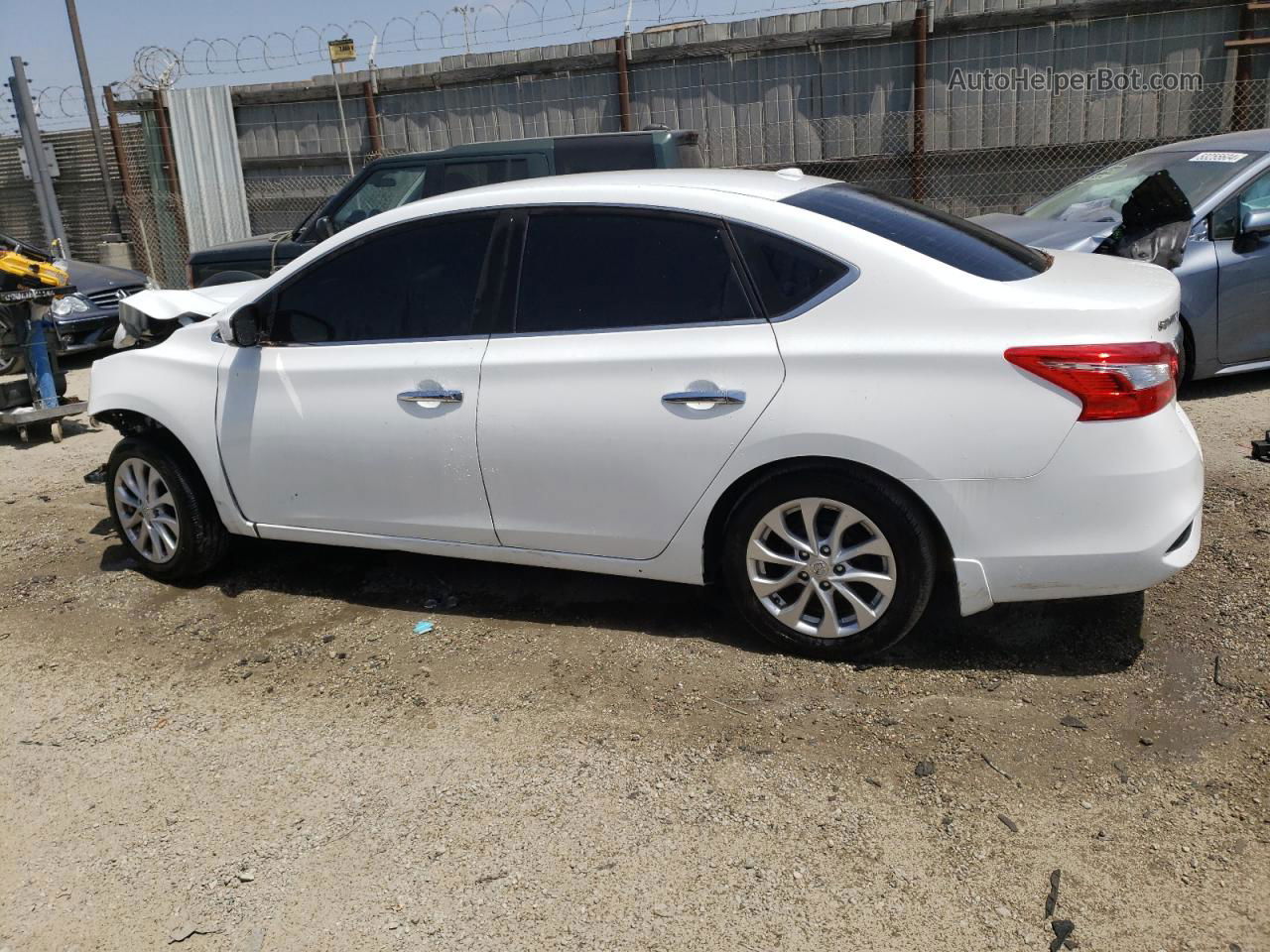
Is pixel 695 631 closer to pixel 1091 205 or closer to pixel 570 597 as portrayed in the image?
pixel 570 597

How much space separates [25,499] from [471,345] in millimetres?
4003

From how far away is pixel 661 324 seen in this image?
13.1 feet

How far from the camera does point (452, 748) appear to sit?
3639 mm

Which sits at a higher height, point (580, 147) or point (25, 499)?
point (580, 147)

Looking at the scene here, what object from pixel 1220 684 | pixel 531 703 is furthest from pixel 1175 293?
pixel 531 703

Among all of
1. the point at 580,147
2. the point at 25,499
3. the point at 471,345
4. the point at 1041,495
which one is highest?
the point at 580,147

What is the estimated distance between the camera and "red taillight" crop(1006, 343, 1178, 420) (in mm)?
3449

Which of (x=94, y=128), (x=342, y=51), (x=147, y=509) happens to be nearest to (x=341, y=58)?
(x=342, y=51)

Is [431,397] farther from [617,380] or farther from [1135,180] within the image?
[1135,180]

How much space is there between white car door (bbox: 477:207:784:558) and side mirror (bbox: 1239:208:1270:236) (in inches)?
182

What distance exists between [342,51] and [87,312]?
4.81 m

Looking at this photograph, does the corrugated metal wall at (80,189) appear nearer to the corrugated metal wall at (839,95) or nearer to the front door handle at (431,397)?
the corrugated metal wall at (839,95)

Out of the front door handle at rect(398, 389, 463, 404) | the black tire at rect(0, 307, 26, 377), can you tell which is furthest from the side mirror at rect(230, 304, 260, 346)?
the black tire at rect(0, 307, 26, 377)

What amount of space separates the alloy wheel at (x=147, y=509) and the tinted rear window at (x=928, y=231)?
3.07 meters
